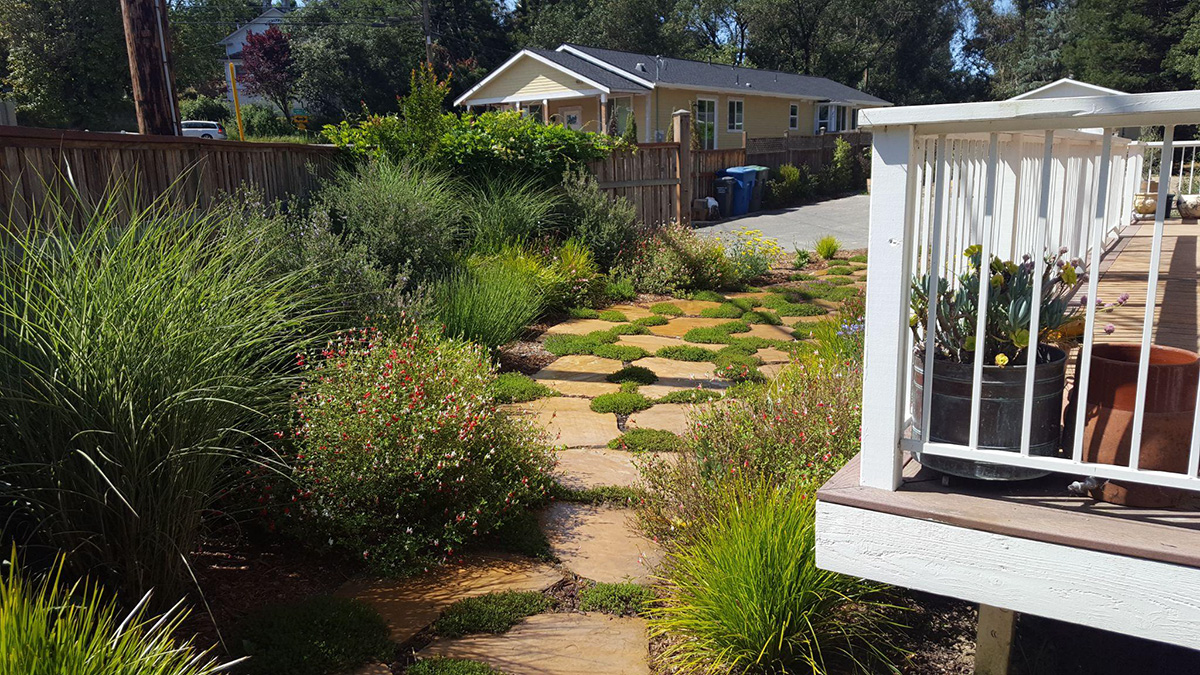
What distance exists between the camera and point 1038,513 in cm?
205

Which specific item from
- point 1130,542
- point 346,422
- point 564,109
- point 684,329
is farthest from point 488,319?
point 564,109

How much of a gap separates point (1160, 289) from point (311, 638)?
17.8 ft

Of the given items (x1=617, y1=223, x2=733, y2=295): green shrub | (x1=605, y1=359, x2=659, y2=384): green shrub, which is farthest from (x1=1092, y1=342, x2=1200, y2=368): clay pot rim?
(x1=617, y1=223, x2=733, y2=295): green shrub

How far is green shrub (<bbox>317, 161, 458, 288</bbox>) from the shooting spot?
6402mm

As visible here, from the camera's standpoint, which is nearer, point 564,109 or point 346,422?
point 346,422

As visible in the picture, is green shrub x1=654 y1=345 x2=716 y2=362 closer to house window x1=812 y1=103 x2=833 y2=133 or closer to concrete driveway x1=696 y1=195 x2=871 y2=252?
concrete driveway x1=696 y1=195 x2=871 y2=252

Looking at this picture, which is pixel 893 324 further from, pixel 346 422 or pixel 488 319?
pixel 488 319

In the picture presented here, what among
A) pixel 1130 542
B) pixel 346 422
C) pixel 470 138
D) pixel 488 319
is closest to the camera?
pixel 1130 542

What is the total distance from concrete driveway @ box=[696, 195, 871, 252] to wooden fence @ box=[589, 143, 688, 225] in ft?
6.31

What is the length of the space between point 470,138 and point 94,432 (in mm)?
6682

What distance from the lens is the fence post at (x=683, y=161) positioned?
1073 centimetres

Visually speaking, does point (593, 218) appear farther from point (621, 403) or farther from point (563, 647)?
point (563, 647)

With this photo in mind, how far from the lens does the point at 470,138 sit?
8516 millimetres

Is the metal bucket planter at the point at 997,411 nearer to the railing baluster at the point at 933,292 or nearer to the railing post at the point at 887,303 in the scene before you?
the railing baluster at the point at 933,292
